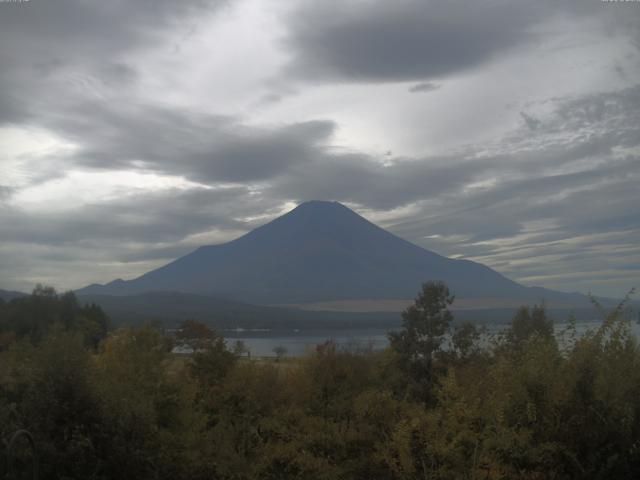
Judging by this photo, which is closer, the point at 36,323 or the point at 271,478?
the point at 271,478

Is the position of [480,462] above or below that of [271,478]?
above

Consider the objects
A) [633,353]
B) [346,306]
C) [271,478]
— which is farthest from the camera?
[346,306]

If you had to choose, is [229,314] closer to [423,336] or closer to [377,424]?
[423,336]

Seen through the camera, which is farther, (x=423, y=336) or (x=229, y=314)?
(x=229, y=314)

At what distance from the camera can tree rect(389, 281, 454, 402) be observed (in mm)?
27500

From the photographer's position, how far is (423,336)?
28828 millimetres

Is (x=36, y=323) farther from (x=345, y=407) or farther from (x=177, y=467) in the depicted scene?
(x=177, y=467)

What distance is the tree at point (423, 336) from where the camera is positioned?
90.2 feet

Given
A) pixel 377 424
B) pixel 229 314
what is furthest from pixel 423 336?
pixel 229 314

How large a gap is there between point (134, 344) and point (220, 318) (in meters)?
112

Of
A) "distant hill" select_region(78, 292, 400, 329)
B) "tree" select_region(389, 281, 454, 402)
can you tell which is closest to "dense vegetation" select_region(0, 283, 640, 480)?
"tree" select_region(389, 281, 454, 402)

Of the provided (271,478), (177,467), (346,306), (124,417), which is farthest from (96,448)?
(346,306)

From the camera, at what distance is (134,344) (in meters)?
19.2

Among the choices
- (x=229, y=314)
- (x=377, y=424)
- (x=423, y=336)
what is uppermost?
(x=229, y=314)
